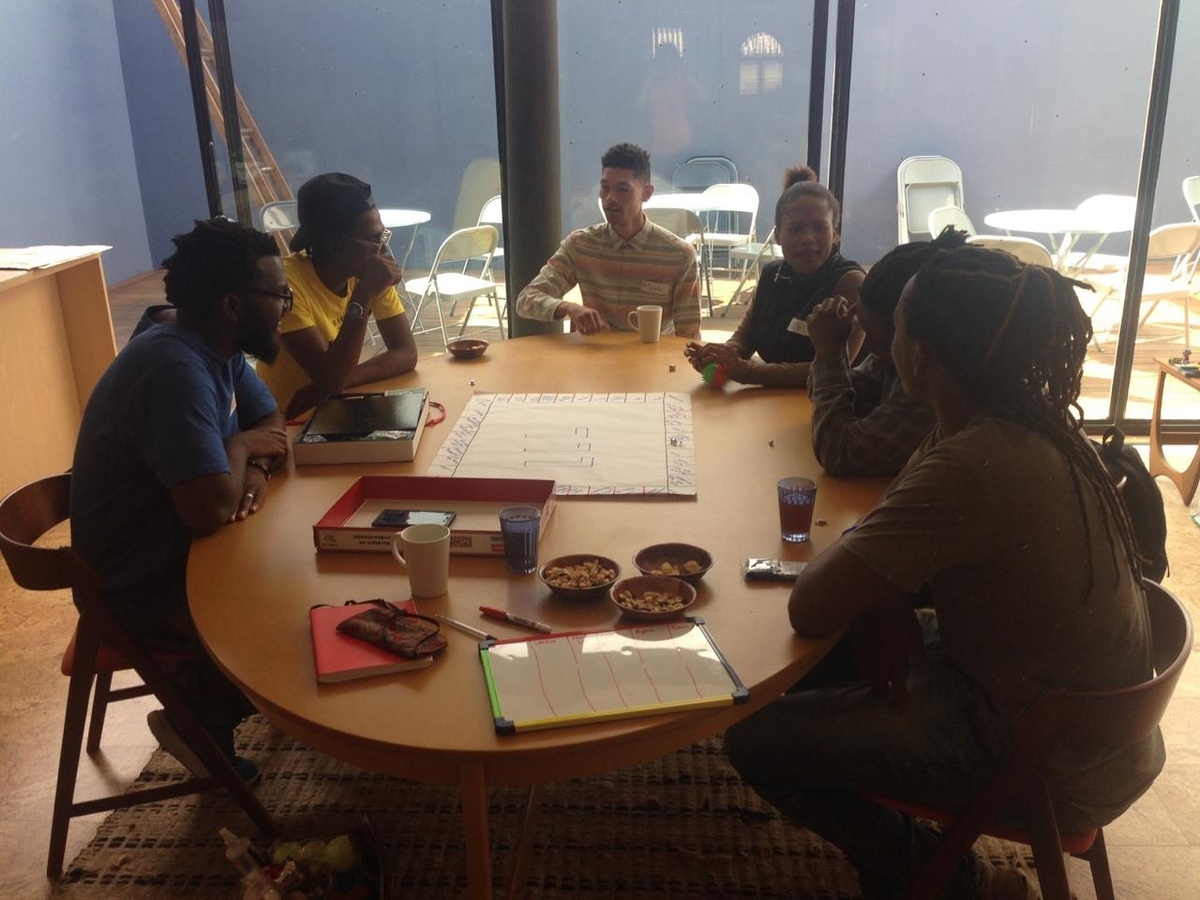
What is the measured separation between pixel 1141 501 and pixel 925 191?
3.30 meters

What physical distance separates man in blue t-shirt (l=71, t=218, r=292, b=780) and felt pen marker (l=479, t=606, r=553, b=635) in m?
0.58

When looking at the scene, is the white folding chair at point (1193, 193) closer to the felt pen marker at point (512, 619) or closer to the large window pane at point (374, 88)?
the large window pane at point (374, 88)

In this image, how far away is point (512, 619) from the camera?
4.44ft

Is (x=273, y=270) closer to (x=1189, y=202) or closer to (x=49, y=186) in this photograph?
(x=1189, y=202)

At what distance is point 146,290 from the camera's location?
21.4 ft

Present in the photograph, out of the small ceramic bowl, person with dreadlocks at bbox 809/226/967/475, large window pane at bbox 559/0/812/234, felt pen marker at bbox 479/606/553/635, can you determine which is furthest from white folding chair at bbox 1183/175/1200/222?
felt pen marker at bbox 479/606/553/635

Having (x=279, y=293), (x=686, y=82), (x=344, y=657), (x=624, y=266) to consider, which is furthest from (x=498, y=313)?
(x=344, y=657)

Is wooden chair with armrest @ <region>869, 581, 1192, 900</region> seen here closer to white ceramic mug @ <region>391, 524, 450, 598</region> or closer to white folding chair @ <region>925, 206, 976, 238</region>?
white ceramic mug @ <region>391, 524, 450, 598</region>

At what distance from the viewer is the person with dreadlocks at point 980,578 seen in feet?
4.18

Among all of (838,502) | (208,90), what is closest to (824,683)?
(838,502)

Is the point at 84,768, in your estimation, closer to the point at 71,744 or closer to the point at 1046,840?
the point at 71,744

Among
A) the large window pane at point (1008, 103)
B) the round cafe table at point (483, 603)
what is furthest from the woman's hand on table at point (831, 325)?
the large window pane at point (1008, 103)

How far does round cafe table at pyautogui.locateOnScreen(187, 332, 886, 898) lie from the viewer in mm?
1134

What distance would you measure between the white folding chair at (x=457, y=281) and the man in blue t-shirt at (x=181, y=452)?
246 cm
